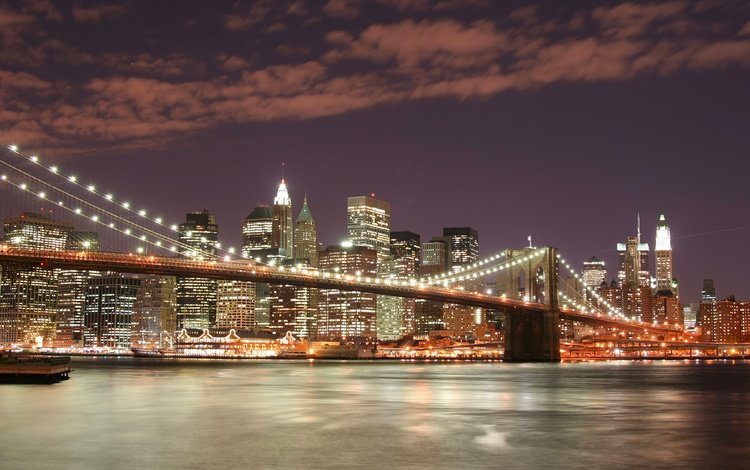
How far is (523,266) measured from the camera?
109062 mm

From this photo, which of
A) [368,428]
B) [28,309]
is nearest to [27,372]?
[368,428]

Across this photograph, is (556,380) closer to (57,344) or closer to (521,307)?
(521,307)

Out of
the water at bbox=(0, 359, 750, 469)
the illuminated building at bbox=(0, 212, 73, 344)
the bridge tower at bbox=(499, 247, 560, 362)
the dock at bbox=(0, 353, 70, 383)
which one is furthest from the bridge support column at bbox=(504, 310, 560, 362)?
the illuminated building at bbox=(0, 212, 73, 344)

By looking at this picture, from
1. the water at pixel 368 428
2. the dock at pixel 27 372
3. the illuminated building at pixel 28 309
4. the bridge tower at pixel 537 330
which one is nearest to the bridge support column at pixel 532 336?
the bridge tower at pixel 537 330

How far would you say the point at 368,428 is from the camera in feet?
85.0

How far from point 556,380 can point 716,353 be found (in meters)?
114

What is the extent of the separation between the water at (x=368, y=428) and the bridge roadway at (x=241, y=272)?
23047 mm

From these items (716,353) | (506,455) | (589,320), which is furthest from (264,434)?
(716,353)

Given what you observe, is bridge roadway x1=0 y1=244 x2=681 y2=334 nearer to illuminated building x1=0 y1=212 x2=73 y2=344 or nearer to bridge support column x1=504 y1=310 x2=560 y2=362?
bridge support column x1=504 y1=310 x2=560 y2=362

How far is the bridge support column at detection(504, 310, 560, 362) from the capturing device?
3708 inches

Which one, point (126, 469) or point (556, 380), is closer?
point (126, 469)

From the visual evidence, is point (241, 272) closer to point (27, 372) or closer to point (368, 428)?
point (27, 372)

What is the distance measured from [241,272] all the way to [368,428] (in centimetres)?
5122

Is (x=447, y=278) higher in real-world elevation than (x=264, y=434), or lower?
higher
